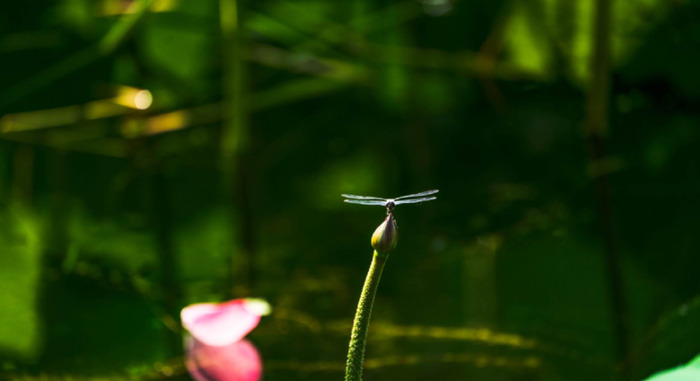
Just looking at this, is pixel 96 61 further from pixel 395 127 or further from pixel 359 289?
pixel 359 289

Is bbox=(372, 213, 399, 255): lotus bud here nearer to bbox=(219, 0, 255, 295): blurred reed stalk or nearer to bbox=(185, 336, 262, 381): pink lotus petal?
bbox=(185, 336, 262, 381): pink lotus petal

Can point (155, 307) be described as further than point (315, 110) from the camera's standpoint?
No

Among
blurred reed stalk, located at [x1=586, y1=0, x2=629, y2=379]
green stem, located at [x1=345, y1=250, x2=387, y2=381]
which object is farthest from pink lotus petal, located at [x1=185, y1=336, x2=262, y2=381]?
blurred reed stalk, located at [x1=586, y1=0, x2=629, y2=379]

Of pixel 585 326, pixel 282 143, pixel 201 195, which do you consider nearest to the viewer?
pixel 585 326

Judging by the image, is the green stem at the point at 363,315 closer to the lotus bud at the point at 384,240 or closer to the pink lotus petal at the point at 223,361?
the lotus bud at the point at 384,240

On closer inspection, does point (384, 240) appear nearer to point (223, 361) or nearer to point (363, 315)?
point (363, 315)

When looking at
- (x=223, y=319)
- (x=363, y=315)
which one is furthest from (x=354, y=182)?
(x=363, y=315)

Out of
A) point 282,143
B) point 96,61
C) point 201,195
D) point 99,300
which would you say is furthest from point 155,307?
point 96,61

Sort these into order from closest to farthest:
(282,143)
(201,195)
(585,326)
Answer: (585,326) → (201,195) → (282,143)

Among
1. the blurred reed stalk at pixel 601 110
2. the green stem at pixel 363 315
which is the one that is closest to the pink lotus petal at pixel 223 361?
the green stem at pixel 363 315
